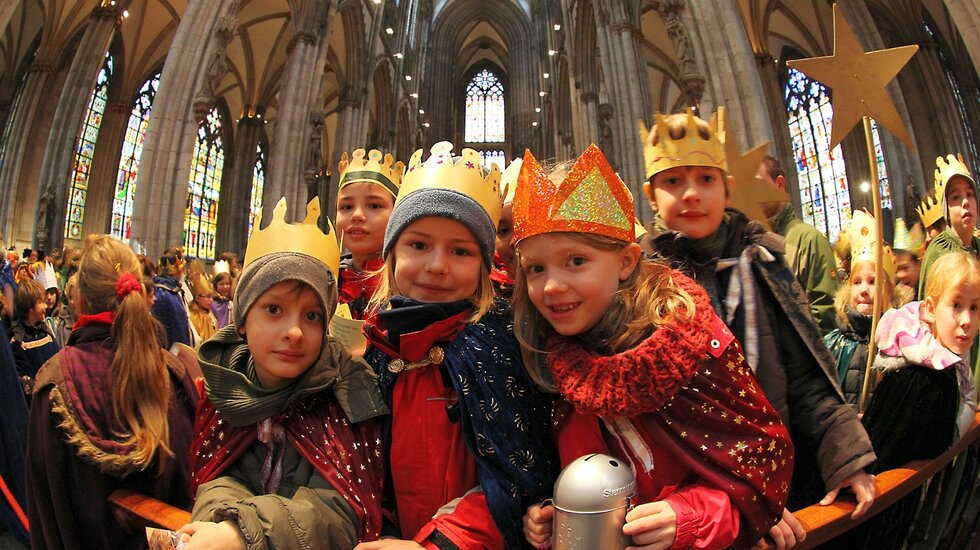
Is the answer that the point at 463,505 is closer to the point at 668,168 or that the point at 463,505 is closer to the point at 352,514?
the point at 352,514

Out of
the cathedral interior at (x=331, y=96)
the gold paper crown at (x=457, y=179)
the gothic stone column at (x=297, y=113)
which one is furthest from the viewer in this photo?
the gothic stone column at (x=297, y=113)

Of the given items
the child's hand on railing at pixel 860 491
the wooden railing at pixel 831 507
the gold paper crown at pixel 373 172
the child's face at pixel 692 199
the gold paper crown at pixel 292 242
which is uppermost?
the gold paper crown at pixel 373 172

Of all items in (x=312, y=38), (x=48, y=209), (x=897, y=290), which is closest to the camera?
(x=897, y=290)

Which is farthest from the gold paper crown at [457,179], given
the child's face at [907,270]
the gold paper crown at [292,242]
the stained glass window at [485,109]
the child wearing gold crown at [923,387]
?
the stained glass window at [485,109]

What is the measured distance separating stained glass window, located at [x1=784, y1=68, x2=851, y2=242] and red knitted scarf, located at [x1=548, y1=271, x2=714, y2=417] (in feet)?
56.9

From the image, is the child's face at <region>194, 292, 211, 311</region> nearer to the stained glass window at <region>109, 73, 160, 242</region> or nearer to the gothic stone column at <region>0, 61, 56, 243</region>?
the gothic stone column at <region>0, 61, 56, 243</region>

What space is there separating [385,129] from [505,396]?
19.8m

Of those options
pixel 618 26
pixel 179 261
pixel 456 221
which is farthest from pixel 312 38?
pixel 456 221

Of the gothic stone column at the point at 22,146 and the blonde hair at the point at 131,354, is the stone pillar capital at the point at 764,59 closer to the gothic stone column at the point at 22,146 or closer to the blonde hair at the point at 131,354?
the blonde hair at the point at 131,354

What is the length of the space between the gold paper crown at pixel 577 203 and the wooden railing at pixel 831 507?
27.8 inches

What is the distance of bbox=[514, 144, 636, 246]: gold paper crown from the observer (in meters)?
1.19

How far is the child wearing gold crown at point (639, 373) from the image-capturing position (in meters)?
1.06

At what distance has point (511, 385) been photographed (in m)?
1.27

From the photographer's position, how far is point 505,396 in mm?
1247
